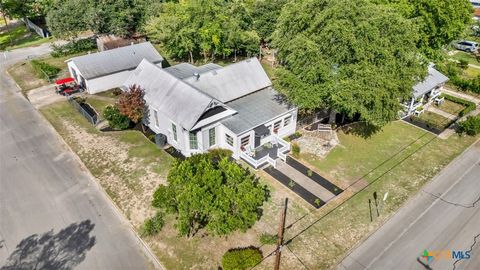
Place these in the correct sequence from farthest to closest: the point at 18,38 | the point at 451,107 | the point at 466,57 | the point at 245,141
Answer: the point at 18,38 → the point at 466,57 → the point at 451,107 → the point at 245,141

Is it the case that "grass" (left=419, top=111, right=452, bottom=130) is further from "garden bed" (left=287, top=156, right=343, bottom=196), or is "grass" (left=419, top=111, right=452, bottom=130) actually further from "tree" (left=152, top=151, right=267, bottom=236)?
"tree" (left=152, top=151, right=267, bottom=236)

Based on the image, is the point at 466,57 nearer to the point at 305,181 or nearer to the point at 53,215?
the point at 305,181

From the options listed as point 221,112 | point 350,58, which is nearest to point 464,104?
point 350,58

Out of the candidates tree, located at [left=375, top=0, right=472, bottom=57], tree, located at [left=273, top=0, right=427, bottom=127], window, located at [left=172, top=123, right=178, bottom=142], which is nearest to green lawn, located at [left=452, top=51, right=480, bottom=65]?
tree, located at [left=375, top=0, right=472, bottom=57]

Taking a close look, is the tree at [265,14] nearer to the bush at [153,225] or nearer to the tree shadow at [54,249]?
the bush at [153,225]

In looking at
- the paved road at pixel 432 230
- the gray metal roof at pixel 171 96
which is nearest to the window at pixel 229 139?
the gray metal roof at pixel 171 96

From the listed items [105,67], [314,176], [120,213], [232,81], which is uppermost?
[232,81]

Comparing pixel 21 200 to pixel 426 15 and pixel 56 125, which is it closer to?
pixel 56 125

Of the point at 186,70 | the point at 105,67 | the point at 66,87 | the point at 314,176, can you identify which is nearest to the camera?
the point at 314,176
